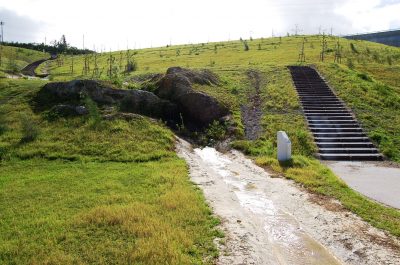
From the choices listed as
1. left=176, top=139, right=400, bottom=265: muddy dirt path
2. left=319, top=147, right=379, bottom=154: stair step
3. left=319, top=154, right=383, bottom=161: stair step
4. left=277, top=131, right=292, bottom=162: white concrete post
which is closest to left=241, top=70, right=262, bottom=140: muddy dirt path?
left=319, top=147, right=379, bottom=154: stair step

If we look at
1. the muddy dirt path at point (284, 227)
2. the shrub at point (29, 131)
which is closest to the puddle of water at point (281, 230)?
the muddy dirt path at point (284, 227)

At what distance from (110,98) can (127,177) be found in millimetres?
8741

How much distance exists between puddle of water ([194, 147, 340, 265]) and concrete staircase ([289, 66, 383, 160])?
612cm

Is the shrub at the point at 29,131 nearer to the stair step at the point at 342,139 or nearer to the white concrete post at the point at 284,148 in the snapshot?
the white concrete post at the point at 284,148

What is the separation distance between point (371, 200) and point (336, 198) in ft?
3.35

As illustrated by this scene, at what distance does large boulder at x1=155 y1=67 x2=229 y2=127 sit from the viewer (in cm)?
1970

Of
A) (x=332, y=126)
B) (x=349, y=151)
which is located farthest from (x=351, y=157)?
(x=332, y=126)

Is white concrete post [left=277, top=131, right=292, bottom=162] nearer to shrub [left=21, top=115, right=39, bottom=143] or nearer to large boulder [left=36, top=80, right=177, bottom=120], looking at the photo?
large boulder [left=36, top=80, right=177, bottom=120]

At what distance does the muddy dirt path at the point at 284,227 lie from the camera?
23.7 ft

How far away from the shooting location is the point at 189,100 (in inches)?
795

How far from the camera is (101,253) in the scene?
6.91m

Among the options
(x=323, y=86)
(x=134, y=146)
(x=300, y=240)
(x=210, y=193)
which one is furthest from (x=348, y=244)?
(x=323, y=86)

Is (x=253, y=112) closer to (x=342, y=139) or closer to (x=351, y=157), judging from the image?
(x=342, y=139)

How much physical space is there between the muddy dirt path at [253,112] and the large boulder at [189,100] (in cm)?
123
